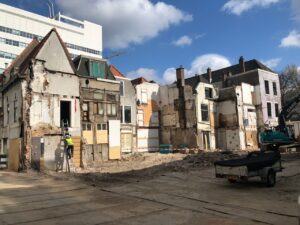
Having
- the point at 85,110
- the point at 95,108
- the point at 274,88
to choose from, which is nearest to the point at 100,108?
the point at 95,108

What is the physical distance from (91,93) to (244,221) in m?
20.8

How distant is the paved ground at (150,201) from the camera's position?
9.39 meters

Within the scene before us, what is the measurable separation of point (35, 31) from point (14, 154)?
6100cm

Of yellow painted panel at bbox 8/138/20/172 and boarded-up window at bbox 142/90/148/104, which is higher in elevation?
boarded-up window at bbox 142/90/148/104

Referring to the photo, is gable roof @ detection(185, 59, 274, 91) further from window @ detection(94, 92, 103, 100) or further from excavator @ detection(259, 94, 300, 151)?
window @ detection(94, 92, 103, 100)

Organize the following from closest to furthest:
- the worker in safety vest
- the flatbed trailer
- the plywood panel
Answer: the flatbed trailer → the worker in safety vest → the plywood panel

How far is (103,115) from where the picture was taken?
28.6 metres

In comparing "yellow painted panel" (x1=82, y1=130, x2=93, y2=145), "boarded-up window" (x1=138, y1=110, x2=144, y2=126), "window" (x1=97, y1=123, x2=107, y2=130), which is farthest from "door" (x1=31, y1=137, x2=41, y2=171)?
"boarded-up window" (x1=138, y1=110, x2=144, y2=126)

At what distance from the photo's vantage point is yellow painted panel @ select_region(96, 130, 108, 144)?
1096 inches

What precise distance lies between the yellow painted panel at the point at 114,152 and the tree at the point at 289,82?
1336 inches

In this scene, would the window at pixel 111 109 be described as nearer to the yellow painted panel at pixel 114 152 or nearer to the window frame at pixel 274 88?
the yellow painted panel at pixel 114 152

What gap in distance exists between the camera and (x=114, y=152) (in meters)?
28.6

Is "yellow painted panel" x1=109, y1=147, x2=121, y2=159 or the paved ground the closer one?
the paved ground

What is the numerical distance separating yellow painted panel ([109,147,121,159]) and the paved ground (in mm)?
10368
